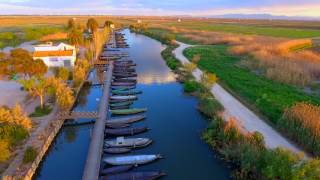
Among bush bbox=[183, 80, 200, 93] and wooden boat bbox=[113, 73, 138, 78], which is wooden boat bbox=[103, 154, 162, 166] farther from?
wooden boat bbox=[113, 73, 138, 78]

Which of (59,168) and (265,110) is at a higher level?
(265,110)

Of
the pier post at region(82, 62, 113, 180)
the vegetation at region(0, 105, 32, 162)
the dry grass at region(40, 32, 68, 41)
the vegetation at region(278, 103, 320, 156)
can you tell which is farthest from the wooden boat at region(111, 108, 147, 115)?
the dry grass at region(40, 32, 68, 41)

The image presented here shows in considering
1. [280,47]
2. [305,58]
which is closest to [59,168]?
[305,58]

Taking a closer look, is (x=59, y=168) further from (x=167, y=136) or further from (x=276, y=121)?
(x=276, y=121)

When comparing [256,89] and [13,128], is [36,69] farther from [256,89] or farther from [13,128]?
[256,89]

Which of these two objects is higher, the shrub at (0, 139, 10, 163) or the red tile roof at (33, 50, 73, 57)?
the red tile roof at (33, 50, 73, 57)

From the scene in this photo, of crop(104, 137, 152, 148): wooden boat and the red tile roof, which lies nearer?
crop(104, 137, 152, 148): wooden boat

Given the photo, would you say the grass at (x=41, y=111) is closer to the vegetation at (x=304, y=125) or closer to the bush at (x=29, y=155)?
the bush at (x=29, y=155)
